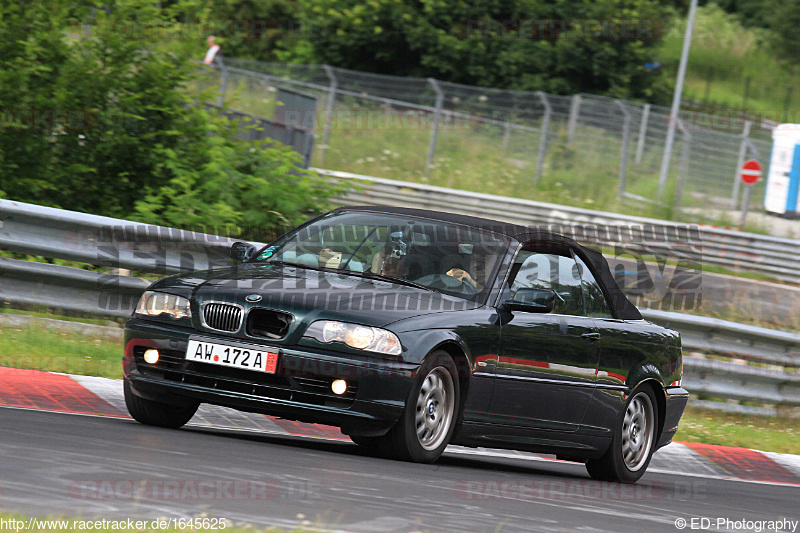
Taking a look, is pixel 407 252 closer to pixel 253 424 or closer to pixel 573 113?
pixel 253 424

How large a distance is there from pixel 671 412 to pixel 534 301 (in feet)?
7.14

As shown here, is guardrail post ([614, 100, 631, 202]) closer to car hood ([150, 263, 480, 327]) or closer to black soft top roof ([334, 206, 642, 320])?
black soft top roof ([334, 206, 642, 320])

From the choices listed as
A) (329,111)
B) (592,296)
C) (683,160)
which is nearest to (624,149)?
(683,160)

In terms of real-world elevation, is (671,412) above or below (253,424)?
above

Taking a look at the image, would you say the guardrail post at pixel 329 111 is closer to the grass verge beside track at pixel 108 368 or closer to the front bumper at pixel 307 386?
the grass verge beside track at pixel 108 368

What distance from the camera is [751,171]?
28.0m

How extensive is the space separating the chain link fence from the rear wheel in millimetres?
19521

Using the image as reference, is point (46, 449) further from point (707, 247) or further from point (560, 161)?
point (560, 161)

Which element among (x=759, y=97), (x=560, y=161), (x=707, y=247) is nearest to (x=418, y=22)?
(x=560, y=161)

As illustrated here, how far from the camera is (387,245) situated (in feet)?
24.8

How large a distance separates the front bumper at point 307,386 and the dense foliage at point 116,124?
5333 mm

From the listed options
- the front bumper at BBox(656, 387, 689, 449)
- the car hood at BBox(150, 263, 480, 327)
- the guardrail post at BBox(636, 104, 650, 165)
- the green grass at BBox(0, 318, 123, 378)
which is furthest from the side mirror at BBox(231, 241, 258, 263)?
the guardrail post at BBox(636, 104, 650, 165)

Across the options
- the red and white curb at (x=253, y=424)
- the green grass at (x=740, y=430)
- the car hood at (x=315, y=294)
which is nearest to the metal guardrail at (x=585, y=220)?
the green grass at (x=740, y=430)

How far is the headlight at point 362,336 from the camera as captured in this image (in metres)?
6.62
